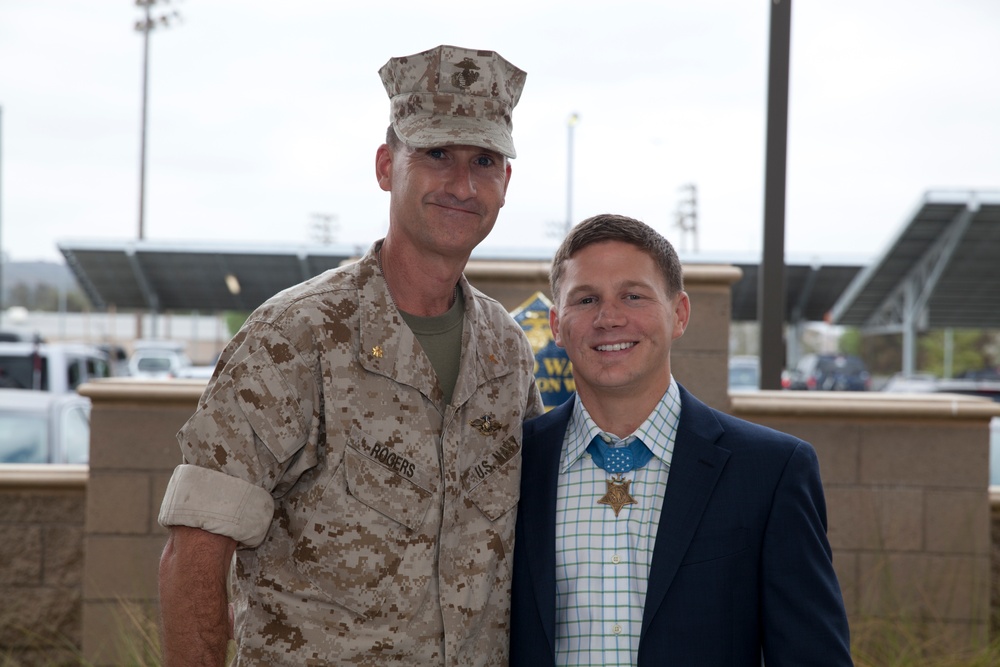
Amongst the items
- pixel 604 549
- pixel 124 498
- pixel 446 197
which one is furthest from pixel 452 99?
pixel 124 498

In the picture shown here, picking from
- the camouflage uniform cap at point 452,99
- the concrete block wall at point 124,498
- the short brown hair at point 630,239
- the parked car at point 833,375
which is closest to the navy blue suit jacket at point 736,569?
the short brown hair at point 630,239

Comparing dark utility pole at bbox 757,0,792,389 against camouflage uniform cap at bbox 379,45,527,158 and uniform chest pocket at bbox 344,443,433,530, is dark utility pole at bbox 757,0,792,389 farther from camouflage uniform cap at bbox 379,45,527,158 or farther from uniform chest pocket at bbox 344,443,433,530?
uniform chest pocket at bbox 344,443,433,530

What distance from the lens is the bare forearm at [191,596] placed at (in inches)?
83.2

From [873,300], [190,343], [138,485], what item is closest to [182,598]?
[138,485]

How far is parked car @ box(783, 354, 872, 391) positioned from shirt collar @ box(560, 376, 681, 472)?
65.4 feet

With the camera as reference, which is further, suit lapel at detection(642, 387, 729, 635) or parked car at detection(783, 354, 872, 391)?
parked car at detection(783, 354, 872, 391)

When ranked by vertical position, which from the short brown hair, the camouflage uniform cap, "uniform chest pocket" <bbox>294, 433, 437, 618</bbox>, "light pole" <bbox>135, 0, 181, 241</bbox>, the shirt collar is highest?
"light pole" <bbox>135, 0, 181, 241</bbox>

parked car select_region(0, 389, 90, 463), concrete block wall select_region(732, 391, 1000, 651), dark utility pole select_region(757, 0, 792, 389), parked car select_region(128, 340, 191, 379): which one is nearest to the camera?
concrete block wall select_region(732, 391, 1000, 651)

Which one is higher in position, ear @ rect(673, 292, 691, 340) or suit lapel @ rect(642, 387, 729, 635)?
ear @ rect(673, 292, 691, 340)

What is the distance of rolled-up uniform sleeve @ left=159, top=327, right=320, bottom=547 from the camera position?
212 centimetres

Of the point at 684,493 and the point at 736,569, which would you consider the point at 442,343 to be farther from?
the point at 736,569

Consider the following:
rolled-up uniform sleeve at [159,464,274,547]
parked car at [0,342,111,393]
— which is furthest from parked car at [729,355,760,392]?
rolled-up uniform sleeve at [159,464,274,547]

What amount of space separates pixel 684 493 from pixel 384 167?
46.9 inches

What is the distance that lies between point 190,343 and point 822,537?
70.8 m
